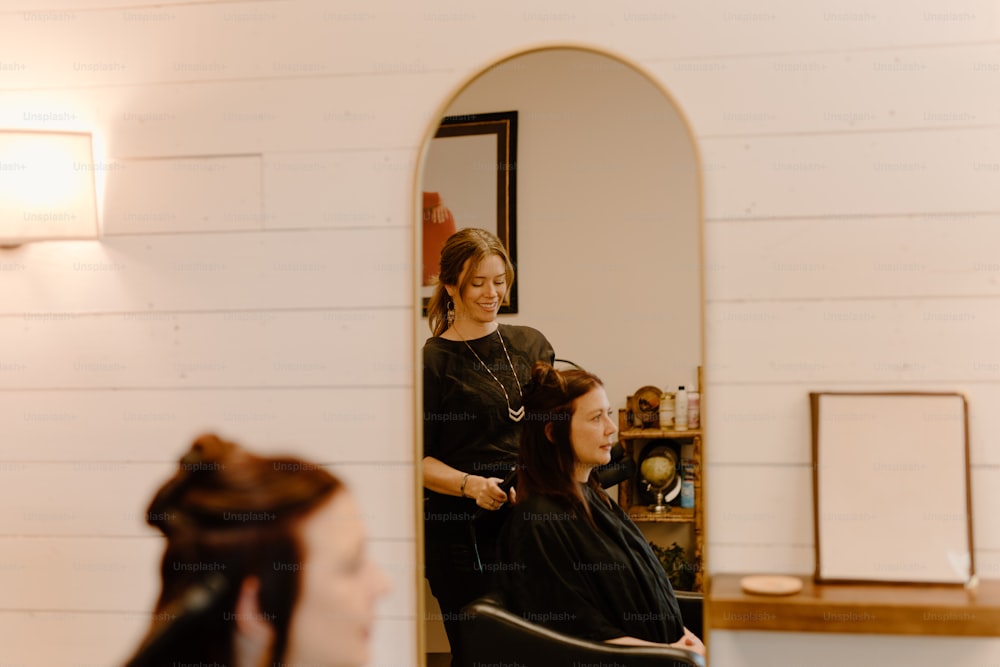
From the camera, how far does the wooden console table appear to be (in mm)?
1489

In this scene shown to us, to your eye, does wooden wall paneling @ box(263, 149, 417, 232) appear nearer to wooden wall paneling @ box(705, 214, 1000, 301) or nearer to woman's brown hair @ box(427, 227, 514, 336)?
woman's brown hair @ box(427, 227, 514, 336)

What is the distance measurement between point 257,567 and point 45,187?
85 centimetres

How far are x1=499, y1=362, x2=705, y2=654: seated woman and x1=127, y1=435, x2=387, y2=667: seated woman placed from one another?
1.03 ft

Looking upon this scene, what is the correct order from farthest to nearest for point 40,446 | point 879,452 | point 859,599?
point 40,446 < point 879,452 < point 859,599

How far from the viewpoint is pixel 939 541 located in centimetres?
161

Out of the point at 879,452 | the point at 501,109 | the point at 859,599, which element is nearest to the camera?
the point at 859,599

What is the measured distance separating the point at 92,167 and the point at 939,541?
1738 mm

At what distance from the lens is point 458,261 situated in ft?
5.76

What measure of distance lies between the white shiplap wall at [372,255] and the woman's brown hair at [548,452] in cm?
24

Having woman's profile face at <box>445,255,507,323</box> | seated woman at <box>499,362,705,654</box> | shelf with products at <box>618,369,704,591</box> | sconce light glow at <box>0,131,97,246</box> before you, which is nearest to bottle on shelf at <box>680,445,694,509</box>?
shelf with products at <box>618,369,704,591</box>

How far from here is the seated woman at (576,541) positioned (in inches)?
66.1

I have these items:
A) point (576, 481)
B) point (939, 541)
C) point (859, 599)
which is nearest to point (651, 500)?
point (576, 481)

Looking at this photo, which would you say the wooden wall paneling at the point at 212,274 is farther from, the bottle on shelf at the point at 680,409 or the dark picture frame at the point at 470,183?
the bottle on shelf at the point at 680,409

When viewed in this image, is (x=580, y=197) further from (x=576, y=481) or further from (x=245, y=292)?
(x=245, y=292)
